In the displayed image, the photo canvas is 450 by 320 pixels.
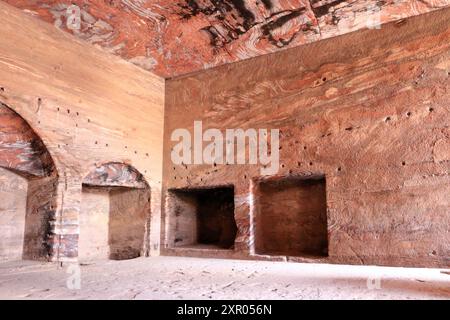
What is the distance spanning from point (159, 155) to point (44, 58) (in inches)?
69.9

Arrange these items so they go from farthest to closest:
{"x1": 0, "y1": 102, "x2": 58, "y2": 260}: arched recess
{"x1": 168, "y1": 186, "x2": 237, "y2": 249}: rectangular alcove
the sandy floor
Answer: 1. {"x1": 168, "y1": 186, "x2": 237, "y2": 249}: rectangular alcove
2. {"x1": 0, "y1": 102, "x2": 58, "y2": 260}: arched recess
3. the sandy floor

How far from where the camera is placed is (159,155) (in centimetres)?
474

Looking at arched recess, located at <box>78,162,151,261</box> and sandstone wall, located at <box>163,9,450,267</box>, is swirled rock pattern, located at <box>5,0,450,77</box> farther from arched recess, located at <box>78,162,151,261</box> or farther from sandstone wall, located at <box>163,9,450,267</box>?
arched recess, located at <box>78,162,151,261</box>

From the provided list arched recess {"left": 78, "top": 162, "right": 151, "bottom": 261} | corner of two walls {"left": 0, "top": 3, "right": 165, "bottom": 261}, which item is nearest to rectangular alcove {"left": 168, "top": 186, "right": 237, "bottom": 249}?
Result: corner of two walls {"left": 0, "top": 3, "right": 165, "bottom": 261}

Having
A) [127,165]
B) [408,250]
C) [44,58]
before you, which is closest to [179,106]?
[127,165]

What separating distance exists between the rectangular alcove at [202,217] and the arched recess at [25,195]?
5.14 feet

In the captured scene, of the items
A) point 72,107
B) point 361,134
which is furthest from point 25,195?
point 361,134

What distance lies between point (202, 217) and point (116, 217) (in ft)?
3.91

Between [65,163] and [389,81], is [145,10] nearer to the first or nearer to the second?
[65,163]

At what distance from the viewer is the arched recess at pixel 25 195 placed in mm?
3430

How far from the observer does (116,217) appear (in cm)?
473

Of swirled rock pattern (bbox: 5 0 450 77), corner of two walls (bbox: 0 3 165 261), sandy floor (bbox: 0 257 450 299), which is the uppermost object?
swirled rock pattern (bbox: 5 0 450 77)

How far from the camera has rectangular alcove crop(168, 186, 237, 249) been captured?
479 cm

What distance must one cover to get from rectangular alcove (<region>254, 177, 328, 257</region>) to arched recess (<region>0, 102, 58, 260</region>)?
2233 millimetres
